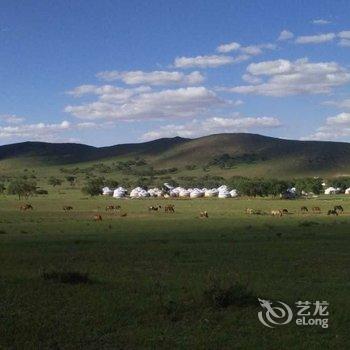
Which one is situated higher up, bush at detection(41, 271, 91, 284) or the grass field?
bush at detection(41, 271, 91, 284)

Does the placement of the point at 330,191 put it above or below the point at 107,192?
below

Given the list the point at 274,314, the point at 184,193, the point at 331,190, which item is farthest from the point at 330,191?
the point at 274,314

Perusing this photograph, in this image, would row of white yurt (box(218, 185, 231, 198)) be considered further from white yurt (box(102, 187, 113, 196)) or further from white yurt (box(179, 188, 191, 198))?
white yurt (box(102, 187, 113, 196))

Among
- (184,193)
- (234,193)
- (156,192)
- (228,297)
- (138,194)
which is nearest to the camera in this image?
(228,297)

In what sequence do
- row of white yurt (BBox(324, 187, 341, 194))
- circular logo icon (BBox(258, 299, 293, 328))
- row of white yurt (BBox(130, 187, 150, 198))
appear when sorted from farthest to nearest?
row of white yurt (BBox(324, 187, 341, 194)) → row of white yurt (BBox(130, 187, 150, 198)) → circular logo icon (BBox(258, 299, 293, 328))

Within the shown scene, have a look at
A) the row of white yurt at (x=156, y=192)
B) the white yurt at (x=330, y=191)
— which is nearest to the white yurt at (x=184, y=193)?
the row of white yurt at (x=156, y=192)

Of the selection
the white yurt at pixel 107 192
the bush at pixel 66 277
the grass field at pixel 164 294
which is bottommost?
the grass field at pixel 164 294

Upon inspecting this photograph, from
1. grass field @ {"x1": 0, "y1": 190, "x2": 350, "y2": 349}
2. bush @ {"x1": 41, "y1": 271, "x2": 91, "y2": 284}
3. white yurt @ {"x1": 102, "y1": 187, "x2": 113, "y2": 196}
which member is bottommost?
grass field @ {"x1": 0, "y1": 190, "x2": 350, "y2": 349}

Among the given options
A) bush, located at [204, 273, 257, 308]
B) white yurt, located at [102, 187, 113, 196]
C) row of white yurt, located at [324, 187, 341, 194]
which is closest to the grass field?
bush, located at [204, 273, 257, 308]

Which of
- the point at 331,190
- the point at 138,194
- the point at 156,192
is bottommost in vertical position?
the point at 138,194

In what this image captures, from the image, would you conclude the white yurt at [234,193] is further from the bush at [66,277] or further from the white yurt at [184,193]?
the bush at [66,277]

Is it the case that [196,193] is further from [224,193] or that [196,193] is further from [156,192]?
[156,192]

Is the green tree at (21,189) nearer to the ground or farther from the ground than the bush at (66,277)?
farther from the ground

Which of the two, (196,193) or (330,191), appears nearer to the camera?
(196,193)
